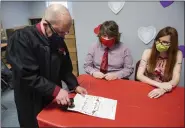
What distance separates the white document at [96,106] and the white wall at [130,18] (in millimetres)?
1202

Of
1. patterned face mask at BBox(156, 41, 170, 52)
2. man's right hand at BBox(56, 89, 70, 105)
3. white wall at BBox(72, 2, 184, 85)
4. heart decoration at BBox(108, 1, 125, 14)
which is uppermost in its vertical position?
heart decoration at BBox(108, 1, 125, 14)

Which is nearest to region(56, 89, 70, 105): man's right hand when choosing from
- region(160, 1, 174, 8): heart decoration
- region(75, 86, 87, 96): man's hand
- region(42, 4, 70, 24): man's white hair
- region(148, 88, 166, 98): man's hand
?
region(75, 86, 87, 96): man's hand

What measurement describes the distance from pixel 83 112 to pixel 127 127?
0.82 ft

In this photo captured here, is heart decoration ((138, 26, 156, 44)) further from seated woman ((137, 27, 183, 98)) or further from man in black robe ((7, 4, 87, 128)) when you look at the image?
man in black robe ((7, 4, 87, 128))

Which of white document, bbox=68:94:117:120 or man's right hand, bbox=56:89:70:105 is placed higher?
man's right hand, bbox=56:89:70:105

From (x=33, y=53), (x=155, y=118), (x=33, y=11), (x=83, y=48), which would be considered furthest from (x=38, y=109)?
(x=33, y=11)

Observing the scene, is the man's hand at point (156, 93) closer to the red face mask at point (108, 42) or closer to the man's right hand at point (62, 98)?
the man's right hand at point (62, 98)

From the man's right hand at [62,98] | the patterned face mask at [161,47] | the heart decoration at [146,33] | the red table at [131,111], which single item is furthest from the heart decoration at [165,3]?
the man's right hand at [62,98]

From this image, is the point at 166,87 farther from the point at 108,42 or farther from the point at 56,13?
the point at 56,13

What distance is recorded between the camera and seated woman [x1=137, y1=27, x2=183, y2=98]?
4.79ft

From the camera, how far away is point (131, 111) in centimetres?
97

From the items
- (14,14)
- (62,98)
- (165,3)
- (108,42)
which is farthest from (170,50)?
(14,14)

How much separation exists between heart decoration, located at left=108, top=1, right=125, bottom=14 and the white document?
49.0 inches

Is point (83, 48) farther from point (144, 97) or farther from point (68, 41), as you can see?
point (144, 97)
